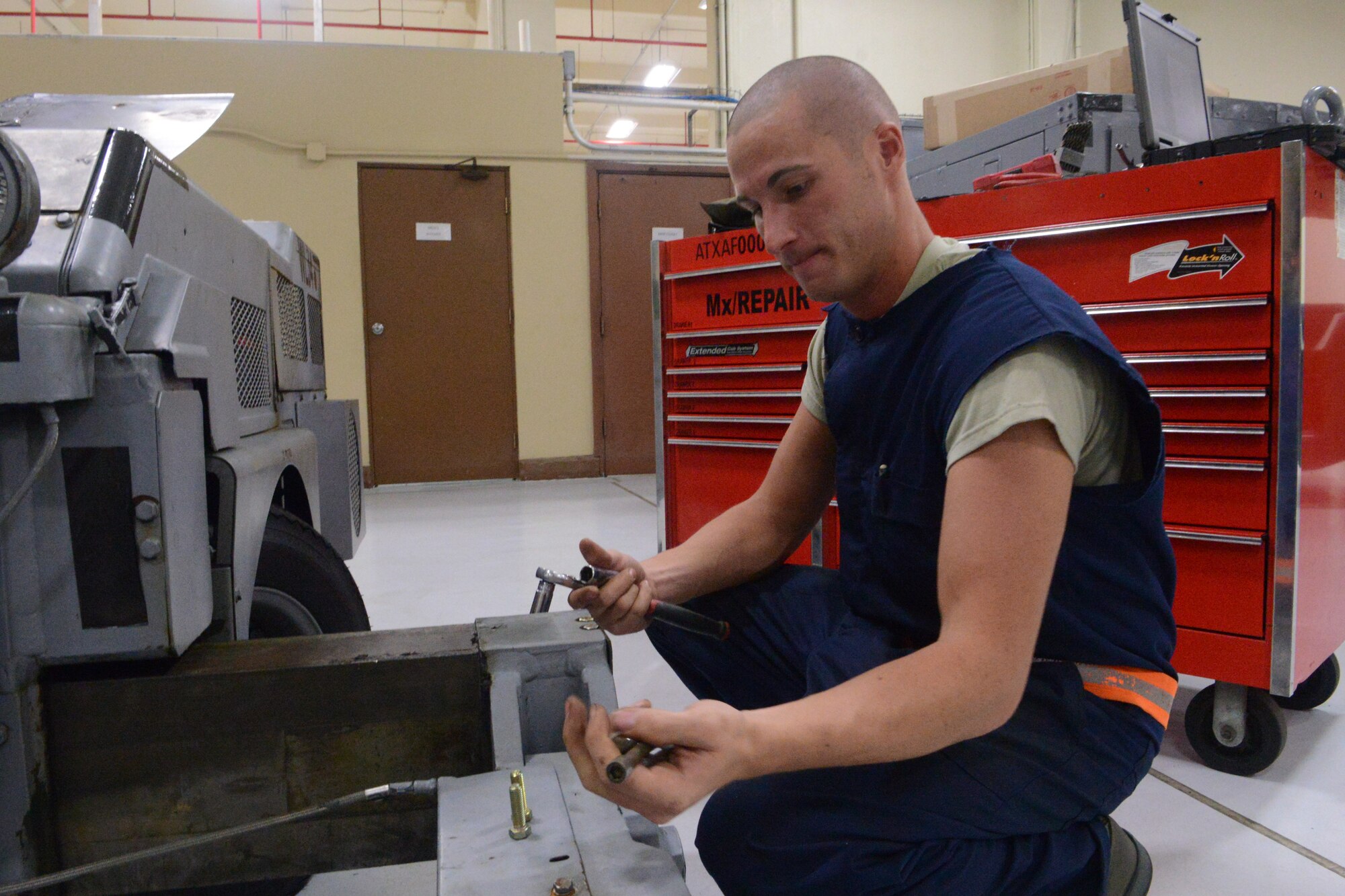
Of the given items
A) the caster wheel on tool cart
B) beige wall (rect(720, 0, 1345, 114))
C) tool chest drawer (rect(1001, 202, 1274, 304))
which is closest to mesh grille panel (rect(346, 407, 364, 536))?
the caster wheel on tool cart

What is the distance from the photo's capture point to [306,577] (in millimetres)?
1235

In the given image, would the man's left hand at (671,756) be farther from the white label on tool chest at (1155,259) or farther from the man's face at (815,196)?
the white label on tool chest at (1155,259)

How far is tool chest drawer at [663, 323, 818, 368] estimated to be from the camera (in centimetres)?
230

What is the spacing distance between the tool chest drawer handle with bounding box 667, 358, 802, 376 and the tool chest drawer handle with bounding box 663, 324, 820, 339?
90 millimetres

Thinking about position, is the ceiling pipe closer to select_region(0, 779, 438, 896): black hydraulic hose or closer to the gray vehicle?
the gray vehicle

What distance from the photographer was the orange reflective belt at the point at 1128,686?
0.77 m

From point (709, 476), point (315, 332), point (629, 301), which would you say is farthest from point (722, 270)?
point (629, 301)

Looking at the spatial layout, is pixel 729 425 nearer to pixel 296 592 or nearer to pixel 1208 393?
pixel 1208 393

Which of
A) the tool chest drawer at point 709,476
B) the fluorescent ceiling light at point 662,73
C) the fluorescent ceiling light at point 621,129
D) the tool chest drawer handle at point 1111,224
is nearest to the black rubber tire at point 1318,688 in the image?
the tool chest drawer handle at point 1111,224

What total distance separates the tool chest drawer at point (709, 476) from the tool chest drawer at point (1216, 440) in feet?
3.11

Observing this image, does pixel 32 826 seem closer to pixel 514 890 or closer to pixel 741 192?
pixel 514 890

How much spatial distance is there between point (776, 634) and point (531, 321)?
4.25 metres

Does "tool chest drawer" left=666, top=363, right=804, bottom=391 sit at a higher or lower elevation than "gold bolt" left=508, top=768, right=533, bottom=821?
higher

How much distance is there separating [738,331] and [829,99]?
5.43 ft
